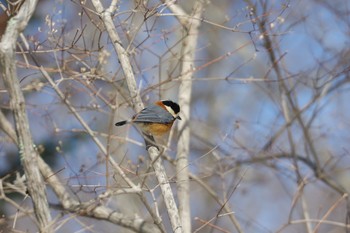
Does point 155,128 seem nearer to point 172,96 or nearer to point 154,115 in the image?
point 154,115

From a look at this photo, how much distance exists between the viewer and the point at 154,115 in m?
4.89

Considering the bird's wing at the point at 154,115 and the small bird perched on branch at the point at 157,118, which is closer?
the bird's wing at the point at 154,115

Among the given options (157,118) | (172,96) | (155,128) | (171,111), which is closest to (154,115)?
(157,118)

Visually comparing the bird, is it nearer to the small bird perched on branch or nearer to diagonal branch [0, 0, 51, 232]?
the small bird perched on branch

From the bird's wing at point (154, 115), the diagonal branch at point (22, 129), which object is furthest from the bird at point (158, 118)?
the diagonal branch at point (22, 129)

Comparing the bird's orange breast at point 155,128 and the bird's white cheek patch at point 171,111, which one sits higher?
the bird's white cheek patch at point 171,111

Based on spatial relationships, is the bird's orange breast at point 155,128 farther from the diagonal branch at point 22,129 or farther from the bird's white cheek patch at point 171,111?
the diagonal branch at point 22,129

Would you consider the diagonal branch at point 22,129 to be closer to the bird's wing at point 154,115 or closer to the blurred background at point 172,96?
the blurred background at point 172,96

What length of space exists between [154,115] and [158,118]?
0.09 metres

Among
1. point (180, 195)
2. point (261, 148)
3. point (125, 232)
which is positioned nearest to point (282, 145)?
point (261, 148)

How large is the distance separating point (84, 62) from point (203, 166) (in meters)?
1.76

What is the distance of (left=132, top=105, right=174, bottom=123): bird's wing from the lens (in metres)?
4.56

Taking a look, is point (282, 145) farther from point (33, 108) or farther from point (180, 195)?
point (33, 108)

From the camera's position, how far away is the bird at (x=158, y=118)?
4758mm
